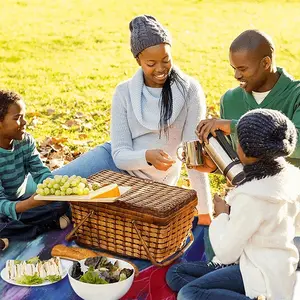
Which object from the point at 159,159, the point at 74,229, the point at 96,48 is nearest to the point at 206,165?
the point at 159,159

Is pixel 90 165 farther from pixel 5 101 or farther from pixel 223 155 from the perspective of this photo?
pixel 223 155

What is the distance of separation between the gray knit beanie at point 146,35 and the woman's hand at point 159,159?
0.55m

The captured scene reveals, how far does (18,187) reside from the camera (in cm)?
355

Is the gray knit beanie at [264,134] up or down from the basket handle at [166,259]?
up

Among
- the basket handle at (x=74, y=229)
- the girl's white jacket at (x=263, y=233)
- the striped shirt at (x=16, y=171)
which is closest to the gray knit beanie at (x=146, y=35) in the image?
the striped shirt at (x=16, y=171)

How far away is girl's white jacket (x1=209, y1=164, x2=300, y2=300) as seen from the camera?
2.42 metres

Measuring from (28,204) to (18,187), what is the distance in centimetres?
27

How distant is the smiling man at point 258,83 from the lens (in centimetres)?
313

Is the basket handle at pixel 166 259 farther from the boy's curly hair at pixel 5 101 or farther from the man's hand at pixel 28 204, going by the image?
the boy's curly hair at pixel 5 101

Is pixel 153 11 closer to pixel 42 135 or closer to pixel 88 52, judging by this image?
pixel 88 52

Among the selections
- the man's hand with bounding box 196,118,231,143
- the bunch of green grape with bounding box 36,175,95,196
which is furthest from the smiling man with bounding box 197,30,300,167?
the bunch of green grape with bounding box 36,175,95,196

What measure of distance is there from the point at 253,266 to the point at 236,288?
0.59ft

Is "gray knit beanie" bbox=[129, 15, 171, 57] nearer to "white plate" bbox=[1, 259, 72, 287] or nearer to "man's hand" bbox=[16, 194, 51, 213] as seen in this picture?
"man's hand" bbox=[16, 194, 51, 213]

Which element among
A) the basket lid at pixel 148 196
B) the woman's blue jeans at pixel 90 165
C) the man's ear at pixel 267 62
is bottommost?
the woman's blue jeans at pixel 90 165
